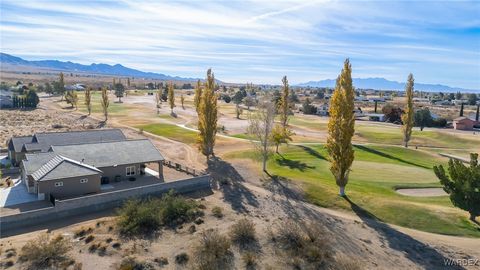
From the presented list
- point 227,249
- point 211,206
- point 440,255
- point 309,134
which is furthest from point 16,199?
point 309,134

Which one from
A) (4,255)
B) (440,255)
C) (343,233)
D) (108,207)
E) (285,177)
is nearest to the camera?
(4,255)

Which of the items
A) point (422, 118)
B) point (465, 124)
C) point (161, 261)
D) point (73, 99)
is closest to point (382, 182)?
point (161, 261)

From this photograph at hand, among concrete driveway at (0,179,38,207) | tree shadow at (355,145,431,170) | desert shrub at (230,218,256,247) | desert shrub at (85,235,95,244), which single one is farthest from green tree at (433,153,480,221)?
concrete driveway at (0,179,38,207)

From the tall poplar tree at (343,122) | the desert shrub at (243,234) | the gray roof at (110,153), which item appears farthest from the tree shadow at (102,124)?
the desert shrub at (243,234)

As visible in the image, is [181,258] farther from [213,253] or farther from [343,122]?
[343,122]

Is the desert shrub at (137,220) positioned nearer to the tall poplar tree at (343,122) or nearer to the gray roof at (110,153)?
the gray roof at (110,153)

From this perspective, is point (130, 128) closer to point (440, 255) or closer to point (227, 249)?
point (227, 249)
